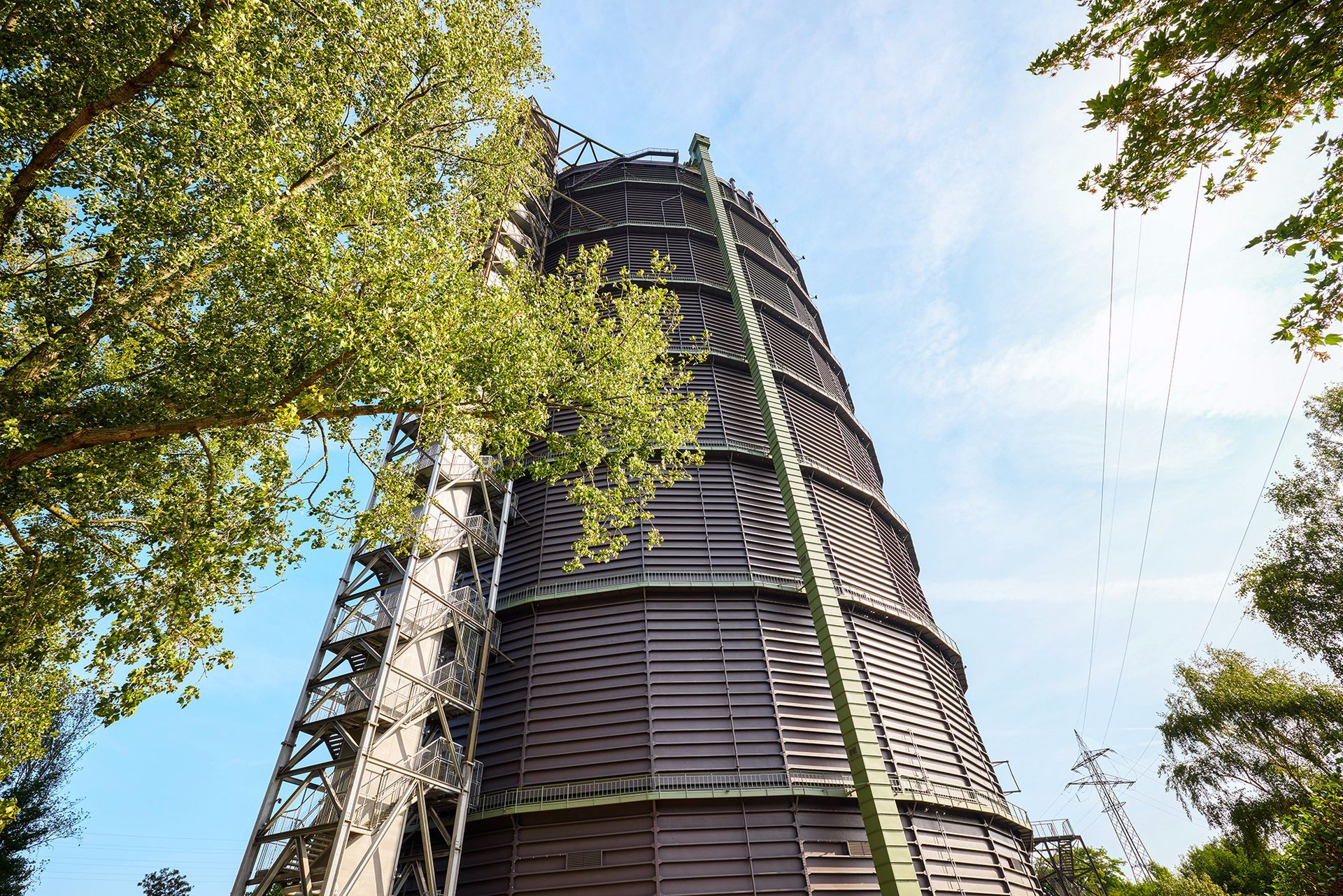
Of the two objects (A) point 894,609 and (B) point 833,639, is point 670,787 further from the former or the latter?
(A) point 894,609

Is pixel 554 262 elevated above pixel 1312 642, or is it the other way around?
pixel 554 262

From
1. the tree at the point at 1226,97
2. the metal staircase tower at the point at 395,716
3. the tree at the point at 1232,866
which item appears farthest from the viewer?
the tree at the point at 1232,866

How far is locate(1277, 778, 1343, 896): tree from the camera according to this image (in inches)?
324

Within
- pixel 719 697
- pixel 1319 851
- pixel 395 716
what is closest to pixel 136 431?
pixel 395 716

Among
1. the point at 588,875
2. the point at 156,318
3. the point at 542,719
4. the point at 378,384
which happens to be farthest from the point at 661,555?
the point at 156,318

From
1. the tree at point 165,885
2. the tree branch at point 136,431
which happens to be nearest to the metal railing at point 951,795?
the tree branch at point 136,431

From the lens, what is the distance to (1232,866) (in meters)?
23.3

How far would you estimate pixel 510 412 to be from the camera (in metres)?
7.13

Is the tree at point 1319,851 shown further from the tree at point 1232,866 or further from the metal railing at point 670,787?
the tree at point 1232,866

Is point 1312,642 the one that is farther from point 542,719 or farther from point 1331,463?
point 542,719

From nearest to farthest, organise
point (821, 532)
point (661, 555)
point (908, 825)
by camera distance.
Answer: point (908, 825) → point (661, 555) → point (821, 532)

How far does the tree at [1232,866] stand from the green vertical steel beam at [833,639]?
16.8 m

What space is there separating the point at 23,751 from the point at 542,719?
8.23m

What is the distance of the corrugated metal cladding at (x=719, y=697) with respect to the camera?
8.55 metres
